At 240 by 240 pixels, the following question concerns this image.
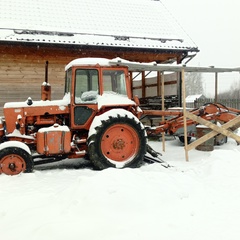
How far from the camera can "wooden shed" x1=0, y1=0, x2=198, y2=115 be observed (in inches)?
412

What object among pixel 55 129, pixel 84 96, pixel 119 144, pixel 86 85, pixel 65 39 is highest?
pixel 65 39

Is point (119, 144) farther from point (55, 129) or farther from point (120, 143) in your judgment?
point (55, 129)

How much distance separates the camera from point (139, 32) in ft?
41.6

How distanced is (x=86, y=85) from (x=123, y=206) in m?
3.22

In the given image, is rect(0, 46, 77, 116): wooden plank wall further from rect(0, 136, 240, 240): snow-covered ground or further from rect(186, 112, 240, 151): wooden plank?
rect(0, 136, 240, 240): snow-covered ground

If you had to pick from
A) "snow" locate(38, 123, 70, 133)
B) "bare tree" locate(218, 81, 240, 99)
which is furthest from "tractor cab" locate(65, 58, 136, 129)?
"bare tree" locate(218, 81, 240, 99)

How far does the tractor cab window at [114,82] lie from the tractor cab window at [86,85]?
0.20 m

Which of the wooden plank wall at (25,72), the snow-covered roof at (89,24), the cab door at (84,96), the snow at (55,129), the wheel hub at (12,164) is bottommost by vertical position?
the wheel hub at (12,164)

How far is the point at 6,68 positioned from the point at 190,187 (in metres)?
7.92

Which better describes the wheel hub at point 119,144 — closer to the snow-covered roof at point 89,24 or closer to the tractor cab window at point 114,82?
the tractor cab window at point 114,82

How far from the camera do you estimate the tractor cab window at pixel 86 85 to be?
251 inches

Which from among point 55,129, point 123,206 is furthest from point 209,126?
point 123,206

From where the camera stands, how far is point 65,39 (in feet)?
35.2

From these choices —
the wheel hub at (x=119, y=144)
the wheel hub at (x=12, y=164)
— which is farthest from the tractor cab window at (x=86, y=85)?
the wheel hub at (x=12, y=164)
